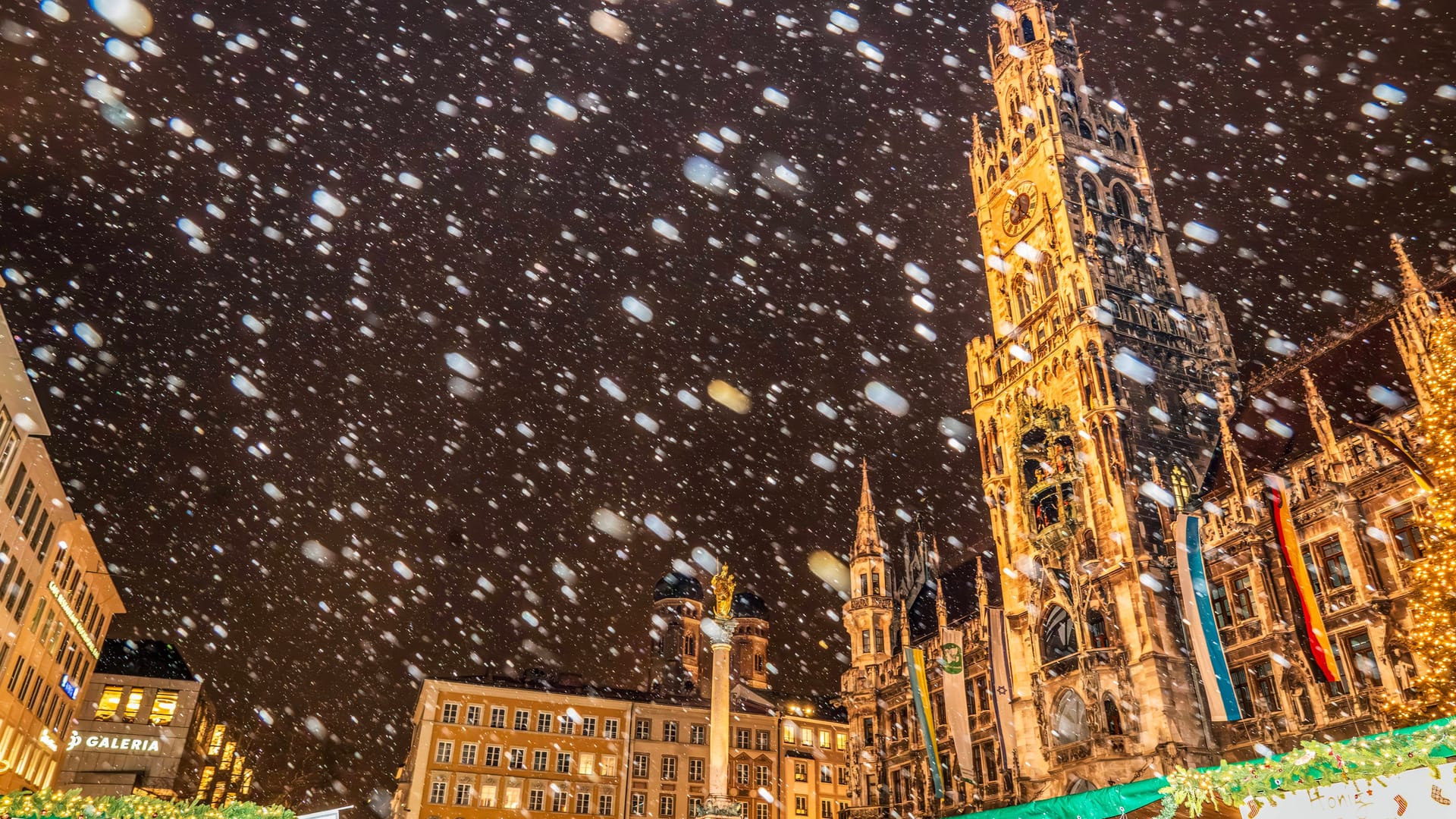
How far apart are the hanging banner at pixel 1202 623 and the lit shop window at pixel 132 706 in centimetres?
7740

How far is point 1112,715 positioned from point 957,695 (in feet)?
29.6

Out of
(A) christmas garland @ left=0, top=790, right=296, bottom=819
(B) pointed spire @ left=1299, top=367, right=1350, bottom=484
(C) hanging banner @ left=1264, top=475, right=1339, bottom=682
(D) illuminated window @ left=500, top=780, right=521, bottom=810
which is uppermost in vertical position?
(B) pointed spire @ left=1299, top=367, right=1350, bottom=484

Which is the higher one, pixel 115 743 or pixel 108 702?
pixel 108 702

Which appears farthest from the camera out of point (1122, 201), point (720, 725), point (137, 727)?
point (137, 727)

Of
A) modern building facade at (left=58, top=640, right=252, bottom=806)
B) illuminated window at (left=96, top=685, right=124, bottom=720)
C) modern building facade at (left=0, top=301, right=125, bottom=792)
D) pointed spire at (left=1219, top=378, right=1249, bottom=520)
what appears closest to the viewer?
pointed spire at (left=1219, top=378, right=1249, bottom=520)

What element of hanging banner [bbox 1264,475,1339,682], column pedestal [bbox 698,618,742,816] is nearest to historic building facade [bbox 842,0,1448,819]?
hanging banner [bbox 1264,475,1339,682]

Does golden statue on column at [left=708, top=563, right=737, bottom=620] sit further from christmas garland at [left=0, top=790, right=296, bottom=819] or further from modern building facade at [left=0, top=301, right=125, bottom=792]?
modern building facade at [left=0, top=301, right=125, bottom=792]

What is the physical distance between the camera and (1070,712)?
38375 mm

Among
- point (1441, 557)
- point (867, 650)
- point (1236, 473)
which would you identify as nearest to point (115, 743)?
point (867, 650)

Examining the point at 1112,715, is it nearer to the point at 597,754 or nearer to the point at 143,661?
the point at 597,754

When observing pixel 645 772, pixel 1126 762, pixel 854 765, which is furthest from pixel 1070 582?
pixel 645 772

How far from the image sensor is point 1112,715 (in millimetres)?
35469

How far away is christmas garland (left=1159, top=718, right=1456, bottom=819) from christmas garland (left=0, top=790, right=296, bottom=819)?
16889mm

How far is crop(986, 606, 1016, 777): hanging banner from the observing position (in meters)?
40.0
